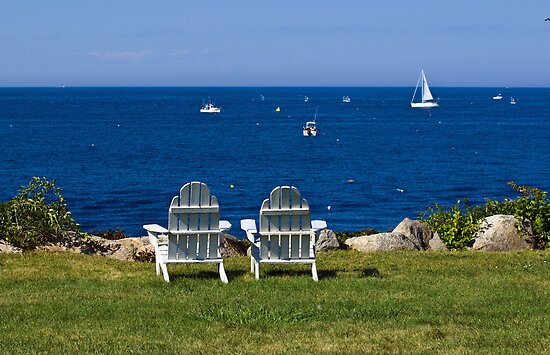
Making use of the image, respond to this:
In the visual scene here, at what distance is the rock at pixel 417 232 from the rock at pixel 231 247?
122 inches

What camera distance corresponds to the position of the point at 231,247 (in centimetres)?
1498

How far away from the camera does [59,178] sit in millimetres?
49469

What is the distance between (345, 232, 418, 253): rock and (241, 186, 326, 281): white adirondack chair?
3751mm

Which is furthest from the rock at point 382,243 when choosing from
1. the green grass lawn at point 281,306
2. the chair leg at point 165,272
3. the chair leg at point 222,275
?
the chair leg at point 165,272

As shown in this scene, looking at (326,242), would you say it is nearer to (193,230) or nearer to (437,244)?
(437,244)

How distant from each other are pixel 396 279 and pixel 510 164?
167 feet

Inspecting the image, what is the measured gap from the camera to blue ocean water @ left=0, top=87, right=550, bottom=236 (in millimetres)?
40378

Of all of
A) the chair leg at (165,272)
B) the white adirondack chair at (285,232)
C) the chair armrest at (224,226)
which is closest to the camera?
the chair leg at (165,272)

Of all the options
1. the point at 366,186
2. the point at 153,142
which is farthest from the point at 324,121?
the point at 366,186

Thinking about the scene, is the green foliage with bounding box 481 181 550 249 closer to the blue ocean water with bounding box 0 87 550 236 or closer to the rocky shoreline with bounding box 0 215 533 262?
the rocky shoreline with bounding box 0 215 533 262

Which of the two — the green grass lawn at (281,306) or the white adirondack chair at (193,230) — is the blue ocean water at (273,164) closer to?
the green grass lawn at (281,306)

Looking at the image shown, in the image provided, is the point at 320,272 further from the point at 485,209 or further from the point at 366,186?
the point at 366,186

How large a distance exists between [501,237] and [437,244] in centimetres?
119

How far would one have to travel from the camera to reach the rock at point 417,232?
645 inches
